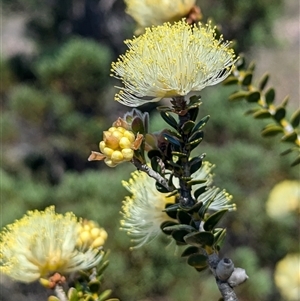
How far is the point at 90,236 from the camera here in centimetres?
42

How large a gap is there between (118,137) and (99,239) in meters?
0.13

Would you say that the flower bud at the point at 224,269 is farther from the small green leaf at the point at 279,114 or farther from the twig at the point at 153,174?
the small green leaf at the point at 279,114

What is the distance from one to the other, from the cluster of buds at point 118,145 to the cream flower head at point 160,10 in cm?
21

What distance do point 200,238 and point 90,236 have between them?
133 mm

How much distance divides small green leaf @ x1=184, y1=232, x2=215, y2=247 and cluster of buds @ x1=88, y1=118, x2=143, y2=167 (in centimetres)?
6

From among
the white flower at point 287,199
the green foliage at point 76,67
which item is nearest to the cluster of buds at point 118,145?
the white flower at point 287,199

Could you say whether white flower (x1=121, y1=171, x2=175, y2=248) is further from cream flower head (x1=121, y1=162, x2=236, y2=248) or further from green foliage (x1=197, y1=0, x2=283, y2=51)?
green foliage (x1=197, y1=0, x2=283, y2=51)

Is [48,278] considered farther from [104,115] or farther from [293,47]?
[293,47]

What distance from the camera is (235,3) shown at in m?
2.88

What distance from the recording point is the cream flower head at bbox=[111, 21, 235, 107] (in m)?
0.33

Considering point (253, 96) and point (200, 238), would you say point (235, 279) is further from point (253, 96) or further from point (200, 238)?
point (253, 96)

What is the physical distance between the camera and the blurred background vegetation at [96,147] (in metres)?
2.34

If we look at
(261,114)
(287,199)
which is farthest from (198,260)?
(287,199)

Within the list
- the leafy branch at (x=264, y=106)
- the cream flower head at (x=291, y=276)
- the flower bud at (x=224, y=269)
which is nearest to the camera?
the flower bud at (x=224, y=269)
